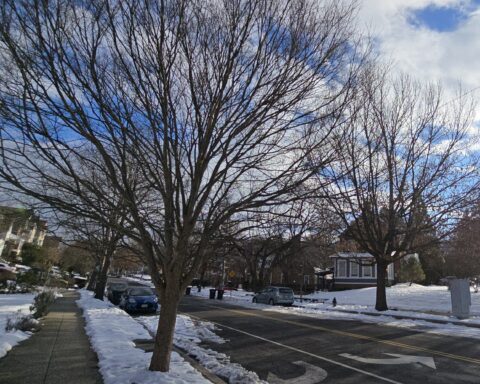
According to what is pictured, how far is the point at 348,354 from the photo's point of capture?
436 inches

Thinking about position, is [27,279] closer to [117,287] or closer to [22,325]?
[117,287]

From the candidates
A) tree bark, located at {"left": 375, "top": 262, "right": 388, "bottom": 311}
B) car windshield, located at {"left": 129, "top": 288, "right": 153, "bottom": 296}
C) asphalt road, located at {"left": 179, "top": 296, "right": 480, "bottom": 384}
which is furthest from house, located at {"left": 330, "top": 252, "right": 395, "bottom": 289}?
asphalt road, located at {"left": 179, "top": 296, "right": 480, "bottom": 384}

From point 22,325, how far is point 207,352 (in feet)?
15.3

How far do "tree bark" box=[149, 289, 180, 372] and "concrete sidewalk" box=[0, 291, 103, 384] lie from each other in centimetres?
92

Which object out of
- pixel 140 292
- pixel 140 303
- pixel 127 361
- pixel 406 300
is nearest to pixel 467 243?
pixel 406 300

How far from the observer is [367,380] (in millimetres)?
8391

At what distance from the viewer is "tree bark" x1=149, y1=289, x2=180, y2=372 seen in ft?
23.3

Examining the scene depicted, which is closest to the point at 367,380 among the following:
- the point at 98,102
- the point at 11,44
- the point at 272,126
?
the point at 272,126

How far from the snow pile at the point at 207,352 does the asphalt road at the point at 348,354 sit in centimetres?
36

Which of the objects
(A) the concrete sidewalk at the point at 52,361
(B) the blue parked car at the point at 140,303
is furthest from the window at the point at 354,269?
(A) the concrete sidewalk at the point at 52,361

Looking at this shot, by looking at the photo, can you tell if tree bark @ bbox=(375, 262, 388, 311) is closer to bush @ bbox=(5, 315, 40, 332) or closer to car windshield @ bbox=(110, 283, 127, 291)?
car windshield @ bbox=(110, 283, 127, 291)

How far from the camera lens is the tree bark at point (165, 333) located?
7.11 m

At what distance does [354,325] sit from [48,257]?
38.9 m

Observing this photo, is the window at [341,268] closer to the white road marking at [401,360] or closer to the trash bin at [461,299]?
the trash bin at [461,299]
